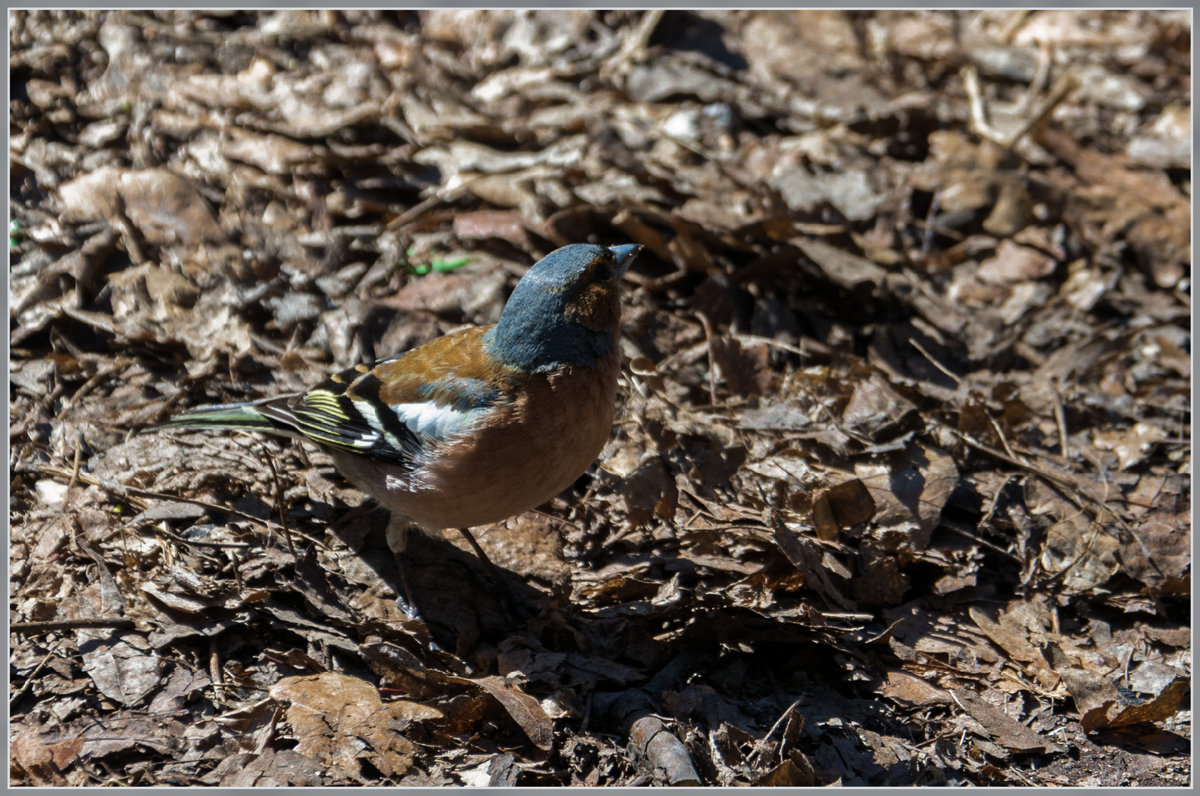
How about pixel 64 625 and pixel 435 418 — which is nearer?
pixel 64 625

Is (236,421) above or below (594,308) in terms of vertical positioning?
below

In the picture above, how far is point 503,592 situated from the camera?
4.90 m

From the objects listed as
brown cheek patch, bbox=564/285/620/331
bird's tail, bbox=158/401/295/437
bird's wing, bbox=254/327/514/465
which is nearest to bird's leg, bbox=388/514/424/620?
bird's wing, bbox=254/327/514/465

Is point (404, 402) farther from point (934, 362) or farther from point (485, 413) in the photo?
point (934, 362)

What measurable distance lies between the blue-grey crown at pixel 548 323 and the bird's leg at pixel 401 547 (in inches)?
37.4

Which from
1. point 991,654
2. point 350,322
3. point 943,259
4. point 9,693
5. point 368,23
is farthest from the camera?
point 368,23

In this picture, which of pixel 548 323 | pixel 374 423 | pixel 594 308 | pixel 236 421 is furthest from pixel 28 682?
pixel 594 308

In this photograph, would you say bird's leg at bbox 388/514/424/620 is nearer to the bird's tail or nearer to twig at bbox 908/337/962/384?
the bird's tail

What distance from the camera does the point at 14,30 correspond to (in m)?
7.71

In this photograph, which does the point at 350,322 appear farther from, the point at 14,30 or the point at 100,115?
the point at 14,30

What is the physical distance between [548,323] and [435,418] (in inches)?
25.5

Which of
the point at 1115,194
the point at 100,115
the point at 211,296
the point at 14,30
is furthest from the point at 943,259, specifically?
the point at 14,30

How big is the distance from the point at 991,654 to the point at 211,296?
462 centimetres

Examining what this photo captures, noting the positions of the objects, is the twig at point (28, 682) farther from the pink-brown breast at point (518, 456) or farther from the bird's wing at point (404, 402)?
the pink-brown breast at point (518, 456)
